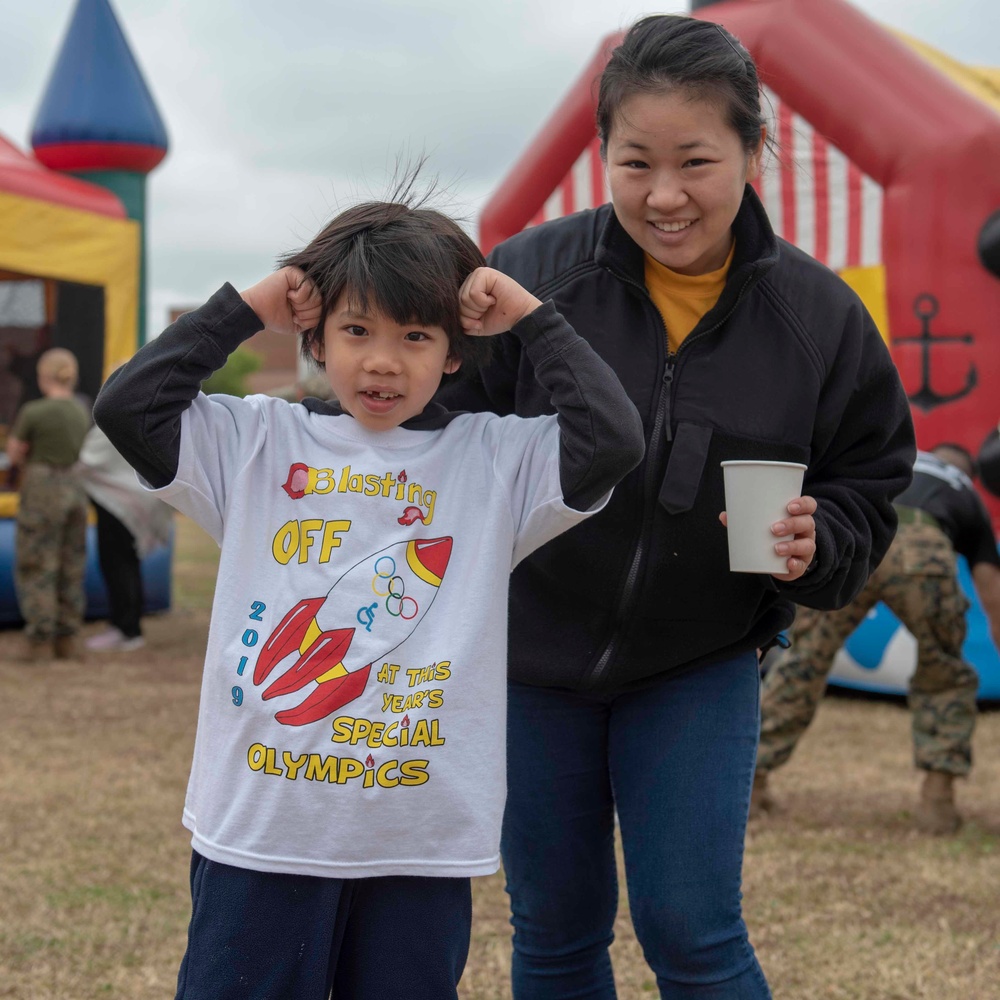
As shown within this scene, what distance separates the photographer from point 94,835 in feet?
14.5

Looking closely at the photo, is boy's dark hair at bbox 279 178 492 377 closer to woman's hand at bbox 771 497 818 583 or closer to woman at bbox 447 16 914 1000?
woman at bbox 447 16 914 1000

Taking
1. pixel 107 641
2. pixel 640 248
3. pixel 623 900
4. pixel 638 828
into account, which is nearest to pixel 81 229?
pixel 107 641

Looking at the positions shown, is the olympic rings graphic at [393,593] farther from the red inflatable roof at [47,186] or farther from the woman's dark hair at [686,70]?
the red inflatable roof at [47,186]

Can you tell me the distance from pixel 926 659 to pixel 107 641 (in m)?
5.70

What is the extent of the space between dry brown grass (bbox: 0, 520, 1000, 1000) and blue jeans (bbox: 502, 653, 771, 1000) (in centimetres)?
105

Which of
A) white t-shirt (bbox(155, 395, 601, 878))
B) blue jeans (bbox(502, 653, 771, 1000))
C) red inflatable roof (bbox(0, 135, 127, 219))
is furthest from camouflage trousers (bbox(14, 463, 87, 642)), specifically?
white t-shirt (bbox(155, 395, 601, 878))

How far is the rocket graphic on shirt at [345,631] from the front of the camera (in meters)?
1.70


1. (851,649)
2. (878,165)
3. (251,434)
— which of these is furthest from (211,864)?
(878,165)

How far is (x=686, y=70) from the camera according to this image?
185cm

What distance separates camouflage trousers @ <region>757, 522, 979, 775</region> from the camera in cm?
461

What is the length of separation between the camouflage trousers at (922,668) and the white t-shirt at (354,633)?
9.95 ft

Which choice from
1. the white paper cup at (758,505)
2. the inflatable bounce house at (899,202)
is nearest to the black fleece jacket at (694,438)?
the white paper cup at (758,505)

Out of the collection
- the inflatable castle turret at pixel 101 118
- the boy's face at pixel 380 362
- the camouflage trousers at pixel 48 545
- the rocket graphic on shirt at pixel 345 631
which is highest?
the inflatable castle turret at pixel 101 118

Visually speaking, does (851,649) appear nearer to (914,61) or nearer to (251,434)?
(914,61)
